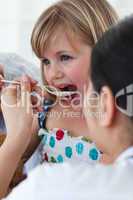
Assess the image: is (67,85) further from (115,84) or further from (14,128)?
(115,84)

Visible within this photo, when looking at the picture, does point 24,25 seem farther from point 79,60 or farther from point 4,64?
point 79,60

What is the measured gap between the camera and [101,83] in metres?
0.55

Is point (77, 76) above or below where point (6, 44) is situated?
below

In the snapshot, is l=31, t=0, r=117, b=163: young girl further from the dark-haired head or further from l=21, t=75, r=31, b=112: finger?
the dark-haired head

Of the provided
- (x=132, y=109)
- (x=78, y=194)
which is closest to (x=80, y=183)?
(x=78, y=194)

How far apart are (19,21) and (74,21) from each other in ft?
2.25

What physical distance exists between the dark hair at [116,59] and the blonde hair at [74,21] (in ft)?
1.53

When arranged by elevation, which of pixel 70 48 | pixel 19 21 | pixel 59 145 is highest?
pixel 19 21

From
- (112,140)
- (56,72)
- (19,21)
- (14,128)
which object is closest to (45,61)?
(56,72)

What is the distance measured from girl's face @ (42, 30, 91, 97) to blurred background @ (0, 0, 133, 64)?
0.64 m

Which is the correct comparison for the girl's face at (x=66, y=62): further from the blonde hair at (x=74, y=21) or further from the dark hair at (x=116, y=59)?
the dark hair at (x=116, y=59)

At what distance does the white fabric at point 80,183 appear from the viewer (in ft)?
1.69

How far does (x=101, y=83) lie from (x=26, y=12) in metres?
1.18

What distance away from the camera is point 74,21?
103 cm
